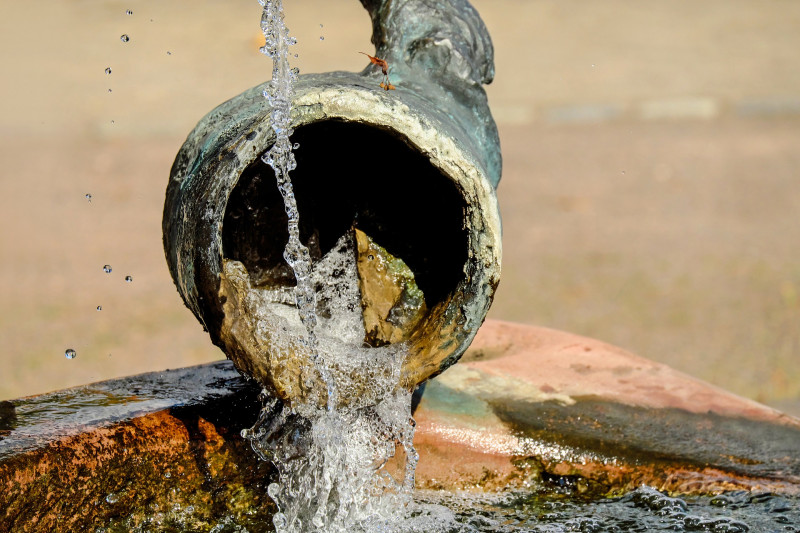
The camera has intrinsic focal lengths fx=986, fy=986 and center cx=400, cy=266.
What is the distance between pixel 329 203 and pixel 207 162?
0.66m

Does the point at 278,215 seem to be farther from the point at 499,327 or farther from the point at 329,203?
the point at 499,327

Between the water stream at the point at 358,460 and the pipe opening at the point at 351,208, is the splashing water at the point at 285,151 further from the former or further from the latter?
the pipe opening at the point at 351,208

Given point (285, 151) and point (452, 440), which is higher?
point (285, 151)

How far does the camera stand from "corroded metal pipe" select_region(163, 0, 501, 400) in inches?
78.5

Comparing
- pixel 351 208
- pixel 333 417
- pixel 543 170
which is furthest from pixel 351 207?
pixel 543 170

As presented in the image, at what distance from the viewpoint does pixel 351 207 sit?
2662 millimetres

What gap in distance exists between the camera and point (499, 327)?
351cm

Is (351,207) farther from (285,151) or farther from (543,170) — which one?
(543,170)

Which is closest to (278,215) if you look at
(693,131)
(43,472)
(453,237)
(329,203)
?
(329,203)

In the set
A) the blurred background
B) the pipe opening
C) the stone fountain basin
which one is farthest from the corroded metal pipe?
the blurred background

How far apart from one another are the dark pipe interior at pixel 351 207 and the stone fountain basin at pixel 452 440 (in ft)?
1.20

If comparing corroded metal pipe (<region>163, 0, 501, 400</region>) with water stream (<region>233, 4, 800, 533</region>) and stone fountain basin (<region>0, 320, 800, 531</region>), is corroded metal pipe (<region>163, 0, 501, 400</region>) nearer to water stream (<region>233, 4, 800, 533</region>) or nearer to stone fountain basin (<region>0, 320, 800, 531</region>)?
water stream (<region>233, 4, 800, 533</region>)

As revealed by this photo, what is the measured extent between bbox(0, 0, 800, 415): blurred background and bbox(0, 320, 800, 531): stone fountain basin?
147cm

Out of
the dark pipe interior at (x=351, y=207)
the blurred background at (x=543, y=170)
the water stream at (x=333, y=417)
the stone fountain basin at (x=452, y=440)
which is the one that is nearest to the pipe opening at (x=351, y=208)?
the dark pipe interior at (x=351, y=207)
